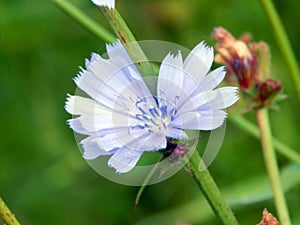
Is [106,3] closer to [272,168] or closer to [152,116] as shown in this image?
[152,116]

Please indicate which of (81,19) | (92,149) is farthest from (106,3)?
(81,19)

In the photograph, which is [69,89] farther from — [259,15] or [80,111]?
[80,111]

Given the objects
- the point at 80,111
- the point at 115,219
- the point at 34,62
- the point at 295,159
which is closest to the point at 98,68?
the point at 80,111

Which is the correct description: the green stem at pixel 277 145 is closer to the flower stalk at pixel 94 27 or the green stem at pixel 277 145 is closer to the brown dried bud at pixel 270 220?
the flower stalk at pixel 94 27

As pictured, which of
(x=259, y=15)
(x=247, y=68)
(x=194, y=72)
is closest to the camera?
(x=194, y=72)

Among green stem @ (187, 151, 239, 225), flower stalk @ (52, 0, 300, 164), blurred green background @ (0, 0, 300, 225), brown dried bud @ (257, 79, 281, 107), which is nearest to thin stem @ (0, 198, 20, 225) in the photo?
green stem @ (187, 151, 239, 225)
